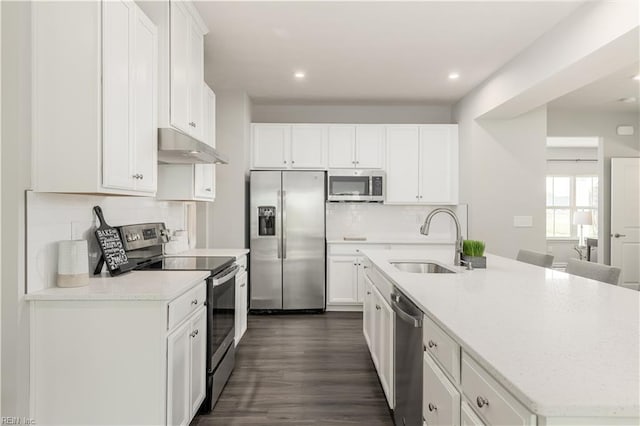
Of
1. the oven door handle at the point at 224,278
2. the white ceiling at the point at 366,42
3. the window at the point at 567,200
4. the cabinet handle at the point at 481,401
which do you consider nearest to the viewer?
the cabinet handle at the point at 481,401

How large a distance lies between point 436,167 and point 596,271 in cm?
289

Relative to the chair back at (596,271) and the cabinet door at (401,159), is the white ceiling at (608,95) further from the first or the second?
the chair back at (596,271)

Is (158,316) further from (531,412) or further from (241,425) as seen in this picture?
(531,412)

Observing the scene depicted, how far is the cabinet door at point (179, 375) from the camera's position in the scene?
72.9 inches

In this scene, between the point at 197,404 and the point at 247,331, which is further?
the point at 247,331

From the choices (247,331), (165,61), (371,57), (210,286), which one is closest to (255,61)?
(371,57)

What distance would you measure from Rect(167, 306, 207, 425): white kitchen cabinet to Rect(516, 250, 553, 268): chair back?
2.45 meters

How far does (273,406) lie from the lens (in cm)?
254

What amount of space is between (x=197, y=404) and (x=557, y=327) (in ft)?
6.31

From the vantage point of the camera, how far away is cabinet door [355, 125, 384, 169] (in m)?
5.04

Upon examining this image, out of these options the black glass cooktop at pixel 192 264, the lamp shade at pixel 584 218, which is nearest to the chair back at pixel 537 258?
the black glass cooktop at pixel 192 264

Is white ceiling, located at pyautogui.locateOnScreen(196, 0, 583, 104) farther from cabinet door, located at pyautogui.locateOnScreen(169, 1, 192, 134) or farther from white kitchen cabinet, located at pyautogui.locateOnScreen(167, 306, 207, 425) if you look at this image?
white kitchen cabinet, located at pyautogui.locateOnScreen(167, 306, 207, 425)

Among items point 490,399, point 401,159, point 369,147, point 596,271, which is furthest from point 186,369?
point 401,159

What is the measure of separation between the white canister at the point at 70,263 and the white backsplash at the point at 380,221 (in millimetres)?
3639
